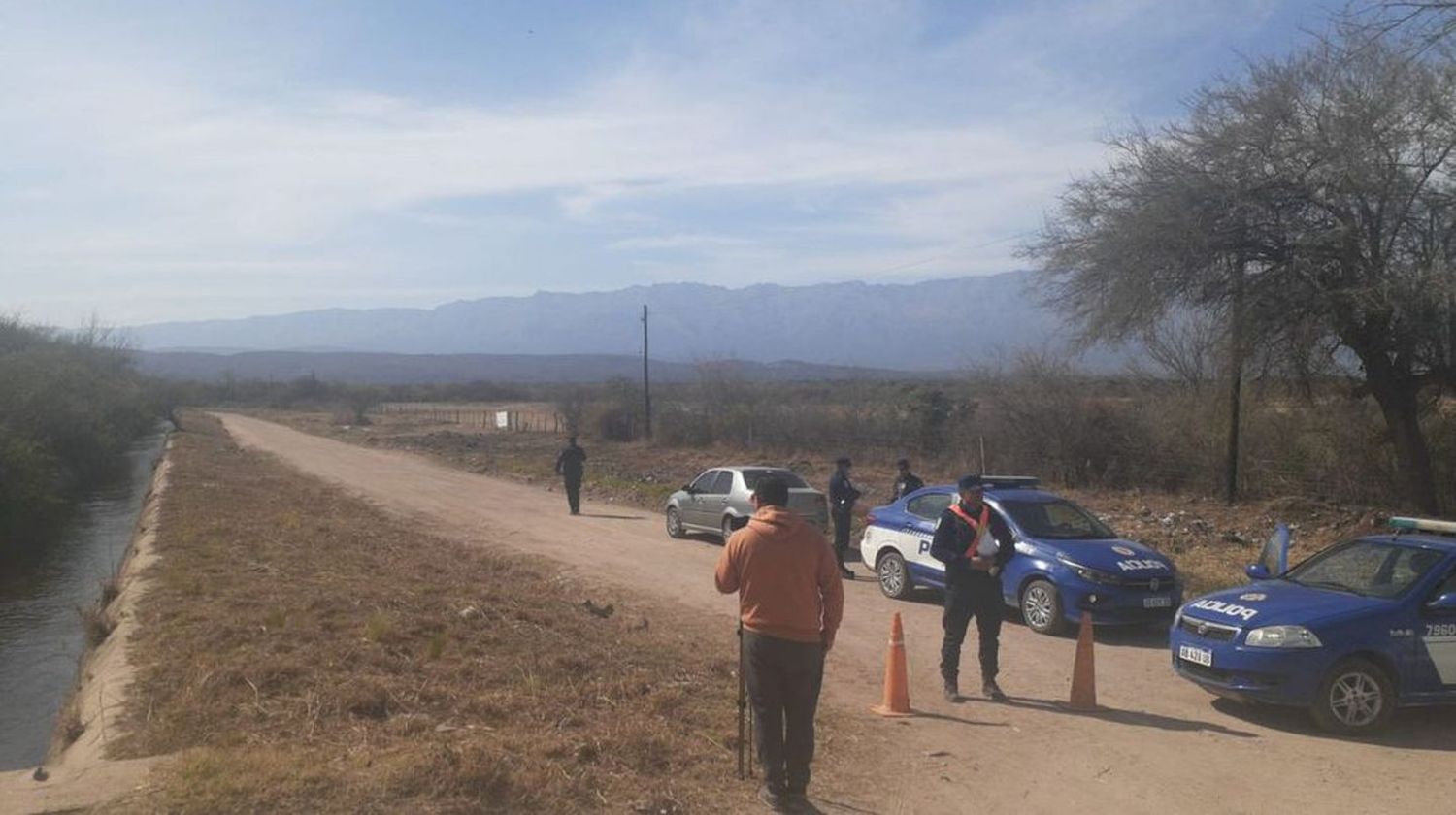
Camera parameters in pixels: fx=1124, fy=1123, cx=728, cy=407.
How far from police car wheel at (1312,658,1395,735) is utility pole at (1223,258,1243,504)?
10.9m

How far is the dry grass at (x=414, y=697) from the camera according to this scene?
577cm

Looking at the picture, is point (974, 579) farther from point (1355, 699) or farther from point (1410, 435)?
point (1410, 435)

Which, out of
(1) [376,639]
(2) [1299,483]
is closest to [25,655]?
(1) [376,639]

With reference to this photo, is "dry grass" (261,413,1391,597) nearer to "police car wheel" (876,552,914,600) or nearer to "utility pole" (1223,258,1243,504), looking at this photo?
"utility pole" (1223,258,1243,504)

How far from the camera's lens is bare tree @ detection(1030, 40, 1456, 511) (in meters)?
16.1

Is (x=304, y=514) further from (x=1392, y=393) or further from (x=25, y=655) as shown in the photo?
(x=1392, y=393)

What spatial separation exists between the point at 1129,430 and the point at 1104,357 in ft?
12.3

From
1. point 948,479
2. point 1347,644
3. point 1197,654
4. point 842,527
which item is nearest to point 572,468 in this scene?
point 842,527

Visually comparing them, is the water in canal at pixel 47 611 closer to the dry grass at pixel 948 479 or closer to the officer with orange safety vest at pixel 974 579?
the officer with orange safety vest at pixel 974 579

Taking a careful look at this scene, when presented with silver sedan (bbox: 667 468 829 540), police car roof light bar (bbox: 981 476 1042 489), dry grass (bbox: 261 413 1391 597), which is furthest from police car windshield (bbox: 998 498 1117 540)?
silver sedan (bbox: 667 468 829 540)

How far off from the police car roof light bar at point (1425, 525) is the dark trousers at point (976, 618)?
10.8 ft

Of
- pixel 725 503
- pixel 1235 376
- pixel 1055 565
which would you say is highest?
pixel 1235 376

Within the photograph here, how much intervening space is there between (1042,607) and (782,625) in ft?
21.1

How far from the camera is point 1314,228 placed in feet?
56.5
